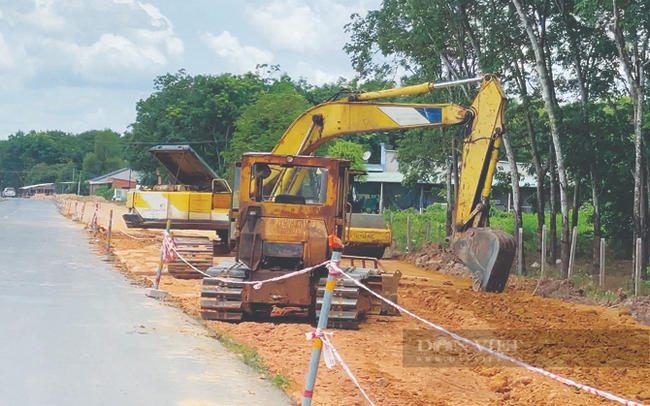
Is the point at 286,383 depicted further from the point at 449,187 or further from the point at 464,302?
the point at 449,187

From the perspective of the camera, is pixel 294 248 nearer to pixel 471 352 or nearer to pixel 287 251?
pixel 287 251

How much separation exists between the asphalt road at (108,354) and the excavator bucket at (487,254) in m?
5.81

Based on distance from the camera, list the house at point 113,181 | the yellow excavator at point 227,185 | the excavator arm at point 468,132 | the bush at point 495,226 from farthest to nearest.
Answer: the house at point 113,181 < the bush at point 495,226 < the yellow excavator at point 227,185 < the excavator arm at point 468,132

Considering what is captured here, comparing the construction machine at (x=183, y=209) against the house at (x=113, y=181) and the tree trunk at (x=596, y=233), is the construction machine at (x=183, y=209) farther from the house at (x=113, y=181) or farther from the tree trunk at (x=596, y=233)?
the house at (x=113, y=181)

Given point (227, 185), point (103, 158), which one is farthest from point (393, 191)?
point (103, 158)

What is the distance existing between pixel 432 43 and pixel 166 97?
43965mm

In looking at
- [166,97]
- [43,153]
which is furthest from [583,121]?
[43,153]

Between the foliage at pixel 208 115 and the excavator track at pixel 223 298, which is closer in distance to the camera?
the excavator track at pixel 223 298

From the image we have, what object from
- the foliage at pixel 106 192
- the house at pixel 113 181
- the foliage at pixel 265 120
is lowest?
the foliage at pixel 106 192

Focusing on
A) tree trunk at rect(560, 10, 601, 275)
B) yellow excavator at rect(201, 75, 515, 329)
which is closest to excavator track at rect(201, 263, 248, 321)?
yellow excavator at rect(201, 75, 515, 329)

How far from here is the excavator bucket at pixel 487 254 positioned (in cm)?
1700

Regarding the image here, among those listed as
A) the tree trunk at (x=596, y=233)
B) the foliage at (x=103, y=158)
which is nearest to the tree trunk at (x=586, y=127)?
the tree trunk at (x=596, y=233)

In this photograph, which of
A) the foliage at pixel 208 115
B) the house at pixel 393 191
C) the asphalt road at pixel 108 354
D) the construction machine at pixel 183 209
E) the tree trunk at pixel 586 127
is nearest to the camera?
the asphalt road at pixel 108 354

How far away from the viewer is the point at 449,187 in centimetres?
3959
